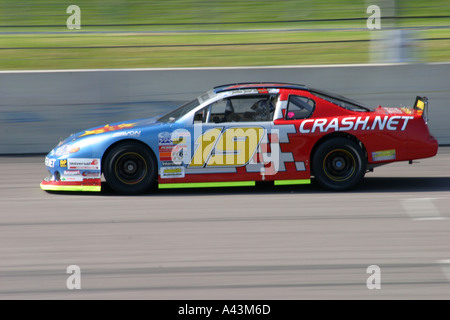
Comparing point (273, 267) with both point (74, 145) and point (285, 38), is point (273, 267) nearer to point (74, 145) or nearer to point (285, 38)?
point (74, 145)

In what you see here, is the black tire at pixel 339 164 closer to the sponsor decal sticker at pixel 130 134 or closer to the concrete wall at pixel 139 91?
the sponsor decal sticker at pixel 130 134

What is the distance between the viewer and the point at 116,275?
17.4 feet

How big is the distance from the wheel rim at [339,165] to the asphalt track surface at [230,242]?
25 cm

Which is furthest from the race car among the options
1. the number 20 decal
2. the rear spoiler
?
the rear spoiler

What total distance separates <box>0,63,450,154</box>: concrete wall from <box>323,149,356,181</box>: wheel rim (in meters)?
3.21

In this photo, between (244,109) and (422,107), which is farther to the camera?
(422,107)

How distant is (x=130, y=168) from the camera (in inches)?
319

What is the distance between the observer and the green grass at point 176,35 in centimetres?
1269

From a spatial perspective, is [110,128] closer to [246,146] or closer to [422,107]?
[246,146]

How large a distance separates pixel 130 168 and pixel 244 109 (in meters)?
1.61

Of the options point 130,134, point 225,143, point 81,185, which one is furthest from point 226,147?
point 81,185

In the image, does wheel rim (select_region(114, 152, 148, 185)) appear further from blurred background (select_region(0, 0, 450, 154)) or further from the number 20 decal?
blurred background (select_region(0, 0, 450, 154))

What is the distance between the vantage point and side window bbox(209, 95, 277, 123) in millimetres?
8078

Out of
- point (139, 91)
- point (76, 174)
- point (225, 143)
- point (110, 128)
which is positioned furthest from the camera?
point (139, 91)
